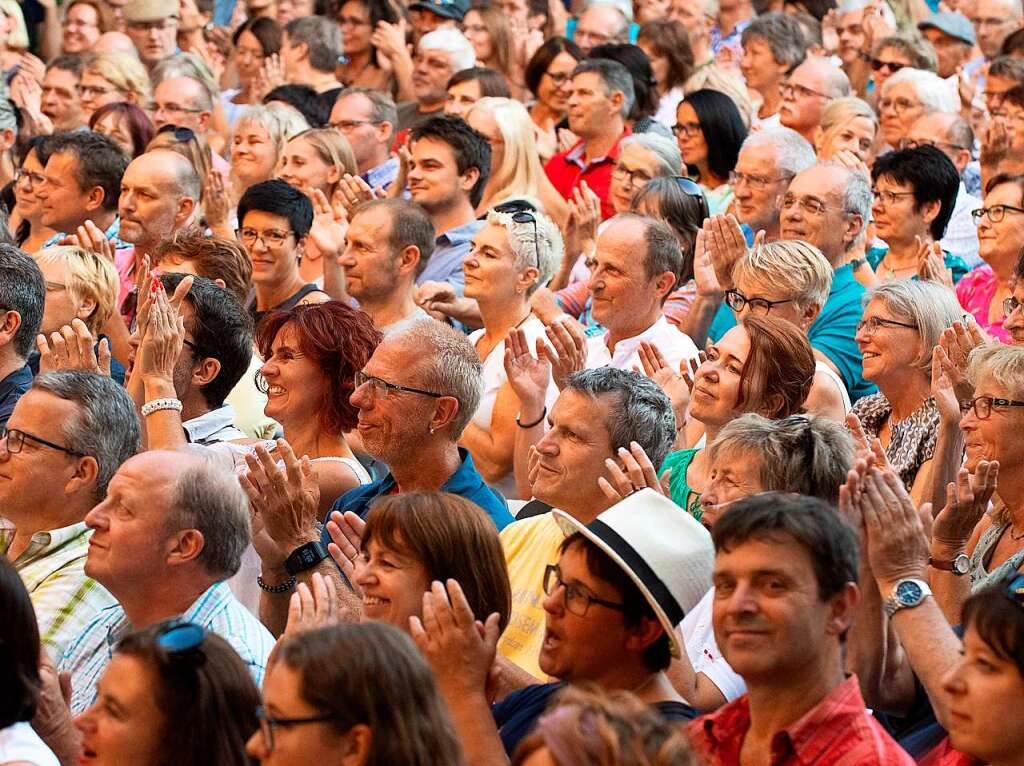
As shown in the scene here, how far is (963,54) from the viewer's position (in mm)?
10812

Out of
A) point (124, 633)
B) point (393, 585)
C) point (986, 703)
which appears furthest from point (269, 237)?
point (986, 703)

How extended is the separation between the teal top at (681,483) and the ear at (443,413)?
22.0 inches

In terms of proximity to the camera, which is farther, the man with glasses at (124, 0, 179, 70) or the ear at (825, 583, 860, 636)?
the man with glasses at (124, 0, 179, 70)

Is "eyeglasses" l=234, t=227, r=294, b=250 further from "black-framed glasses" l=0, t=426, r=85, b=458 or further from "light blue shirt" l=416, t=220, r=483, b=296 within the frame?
"black-framed glasses" l=0, t=426, r=85, b=458

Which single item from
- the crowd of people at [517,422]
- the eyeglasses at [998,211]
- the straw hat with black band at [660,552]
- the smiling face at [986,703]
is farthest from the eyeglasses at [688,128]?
the smiling face at [986,703]

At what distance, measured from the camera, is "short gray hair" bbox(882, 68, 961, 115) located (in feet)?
27.5

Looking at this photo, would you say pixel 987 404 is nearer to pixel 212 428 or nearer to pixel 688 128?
pixel 212 428

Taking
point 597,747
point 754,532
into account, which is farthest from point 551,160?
point 597,747

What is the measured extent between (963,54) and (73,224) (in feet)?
19.4

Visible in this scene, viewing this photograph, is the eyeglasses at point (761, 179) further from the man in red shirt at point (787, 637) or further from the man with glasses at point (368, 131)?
the man in red shirt at point (787, 637)

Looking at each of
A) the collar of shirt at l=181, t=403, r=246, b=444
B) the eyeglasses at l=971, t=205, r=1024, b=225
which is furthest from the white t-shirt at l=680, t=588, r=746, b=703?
the eyeglasses at l=971, t=205, r=1024, b=225

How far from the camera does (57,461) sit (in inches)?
163

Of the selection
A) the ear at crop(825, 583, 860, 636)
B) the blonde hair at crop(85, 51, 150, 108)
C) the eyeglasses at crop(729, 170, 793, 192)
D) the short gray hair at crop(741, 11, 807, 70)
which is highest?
the ear at crop(825, 583, 860, 636)

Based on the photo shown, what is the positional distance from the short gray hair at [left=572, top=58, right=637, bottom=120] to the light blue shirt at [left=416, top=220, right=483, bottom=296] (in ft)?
5.34
